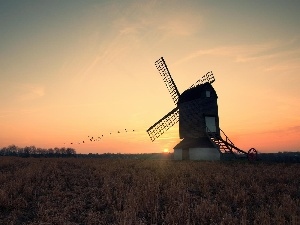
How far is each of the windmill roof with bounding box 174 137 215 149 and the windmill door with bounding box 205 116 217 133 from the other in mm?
1372

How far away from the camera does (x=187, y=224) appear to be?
22.2 feet

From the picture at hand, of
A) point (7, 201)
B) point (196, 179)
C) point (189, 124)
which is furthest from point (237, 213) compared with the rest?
point (189, 124)

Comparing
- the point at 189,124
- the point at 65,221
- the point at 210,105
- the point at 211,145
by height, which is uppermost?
the point at 210,105

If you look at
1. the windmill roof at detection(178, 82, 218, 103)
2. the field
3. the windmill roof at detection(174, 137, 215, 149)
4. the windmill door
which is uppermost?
the windmill roof at detection(178, 82, 218, 103)

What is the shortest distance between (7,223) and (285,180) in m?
12.8

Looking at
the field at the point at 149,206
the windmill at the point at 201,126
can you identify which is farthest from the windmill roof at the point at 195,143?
the field at the point at 149,206

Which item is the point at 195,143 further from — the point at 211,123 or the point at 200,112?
the point at 200,112

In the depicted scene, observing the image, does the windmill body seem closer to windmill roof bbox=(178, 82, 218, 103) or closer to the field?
windmill roof bbox=(178, 82, 218, 103)

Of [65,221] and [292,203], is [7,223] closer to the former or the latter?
[65,221]

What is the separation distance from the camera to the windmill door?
34169 mm

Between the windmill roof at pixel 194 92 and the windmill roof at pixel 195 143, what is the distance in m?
5.16

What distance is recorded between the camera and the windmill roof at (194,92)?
114 feet

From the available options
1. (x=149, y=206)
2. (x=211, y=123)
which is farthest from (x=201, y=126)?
(x=149, y=206)

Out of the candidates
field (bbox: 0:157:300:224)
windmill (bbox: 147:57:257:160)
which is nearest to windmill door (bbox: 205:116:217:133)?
windmill (bbox: 147:57:257:160)
